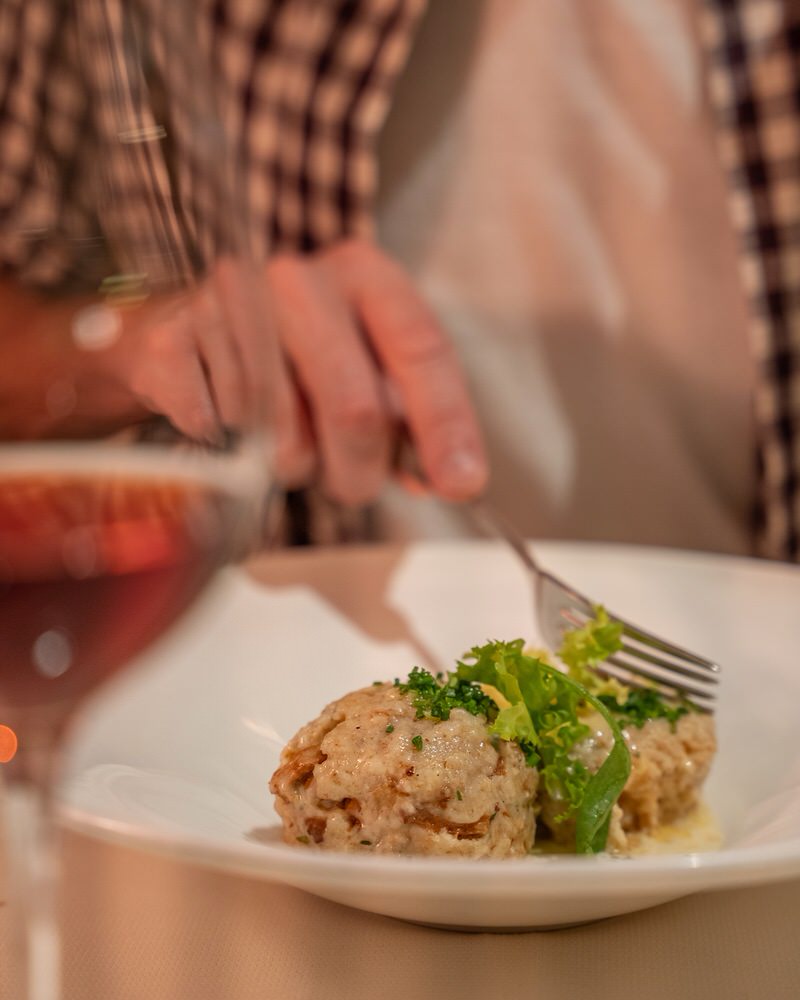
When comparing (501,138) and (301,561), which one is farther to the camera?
(501,138)

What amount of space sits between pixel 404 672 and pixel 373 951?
254 mm

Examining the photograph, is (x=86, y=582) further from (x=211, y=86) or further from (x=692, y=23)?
(x=692, y=23)

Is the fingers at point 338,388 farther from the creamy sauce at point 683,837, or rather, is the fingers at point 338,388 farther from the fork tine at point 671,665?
the creamy sauce at point 683,837

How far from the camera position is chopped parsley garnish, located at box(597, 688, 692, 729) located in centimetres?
84

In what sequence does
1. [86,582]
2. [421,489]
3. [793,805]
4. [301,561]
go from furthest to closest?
[421,489] → [301,561] → [793,805] → [86,582]

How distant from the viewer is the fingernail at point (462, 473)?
1205 millimetres

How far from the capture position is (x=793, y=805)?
777 millimetres

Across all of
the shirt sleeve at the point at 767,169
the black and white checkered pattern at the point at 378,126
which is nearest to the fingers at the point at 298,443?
the black and white checkered pattern at the point at 378,126

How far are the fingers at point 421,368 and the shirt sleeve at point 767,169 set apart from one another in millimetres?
555

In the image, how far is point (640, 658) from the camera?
2.94 ft

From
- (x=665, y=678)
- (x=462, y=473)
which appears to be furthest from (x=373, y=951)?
→ (x=462, y=473)

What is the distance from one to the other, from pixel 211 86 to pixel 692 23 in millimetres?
1470

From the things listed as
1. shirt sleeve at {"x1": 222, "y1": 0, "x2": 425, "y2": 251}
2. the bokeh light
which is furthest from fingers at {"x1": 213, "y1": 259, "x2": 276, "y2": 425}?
shirt sleeve at {"x1": 222, "y1": 0, "x2": 425, "y2": 251}

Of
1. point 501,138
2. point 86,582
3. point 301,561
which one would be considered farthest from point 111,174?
point 501,138
